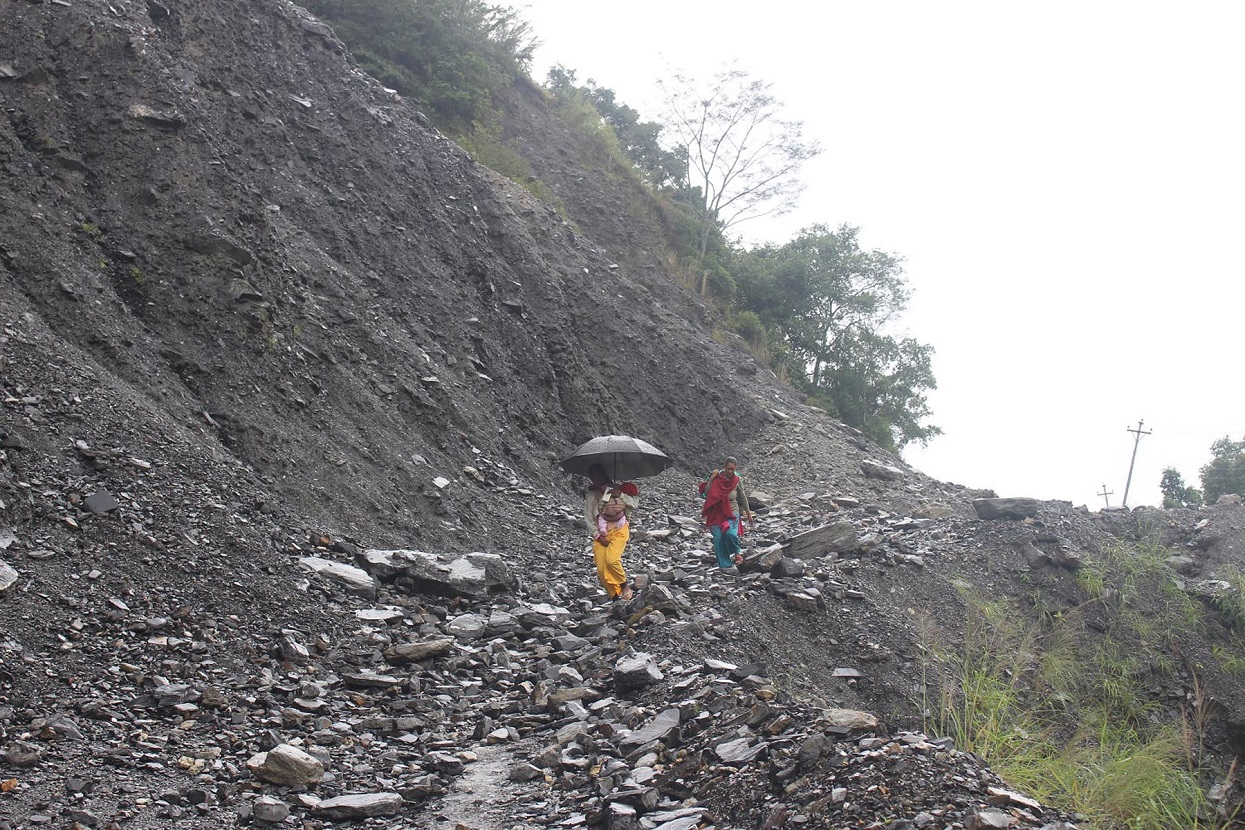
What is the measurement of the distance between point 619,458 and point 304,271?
573 cm

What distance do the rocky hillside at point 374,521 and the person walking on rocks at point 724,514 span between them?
1.78 feet

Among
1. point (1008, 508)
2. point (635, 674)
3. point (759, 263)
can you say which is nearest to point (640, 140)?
point (759, 263)

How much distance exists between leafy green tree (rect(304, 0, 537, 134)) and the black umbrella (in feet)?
44.7

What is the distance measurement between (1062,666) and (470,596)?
6.11 metres

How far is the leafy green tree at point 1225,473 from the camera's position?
2534 cm

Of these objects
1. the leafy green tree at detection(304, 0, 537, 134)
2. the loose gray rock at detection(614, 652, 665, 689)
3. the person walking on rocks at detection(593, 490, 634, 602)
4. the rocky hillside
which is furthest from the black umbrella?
the leafy green tree at detection(304, 0, 537, 134)

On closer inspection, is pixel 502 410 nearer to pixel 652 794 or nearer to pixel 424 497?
pixel 424 497

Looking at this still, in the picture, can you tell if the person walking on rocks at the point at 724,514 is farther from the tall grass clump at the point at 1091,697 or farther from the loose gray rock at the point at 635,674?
the loose gray rock at the point at 635,674

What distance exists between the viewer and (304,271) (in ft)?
39.4

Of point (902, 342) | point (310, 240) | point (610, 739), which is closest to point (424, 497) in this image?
point (310, 240)

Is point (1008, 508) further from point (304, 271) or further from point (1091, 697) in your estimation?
point (304, 271)

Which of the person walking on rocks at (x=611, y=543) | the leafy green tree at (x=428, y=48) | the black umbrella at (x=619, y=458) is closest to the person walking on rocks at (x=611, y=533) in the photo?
the person walking on rocks at (x=611, y=543)

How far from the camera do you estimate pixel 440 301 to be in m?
14.3

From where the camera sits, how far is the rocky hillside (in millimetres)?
4488
